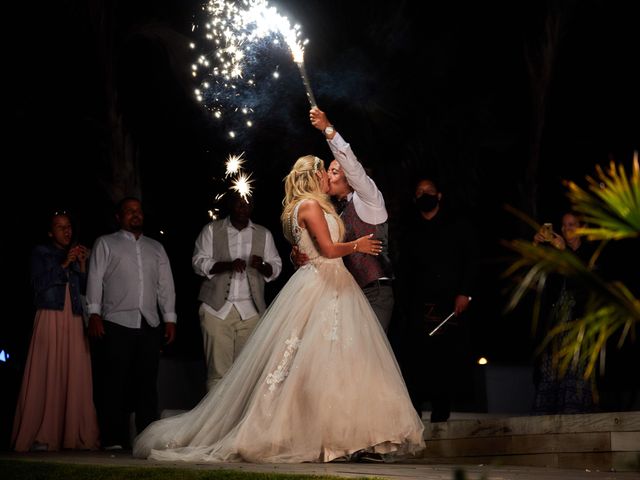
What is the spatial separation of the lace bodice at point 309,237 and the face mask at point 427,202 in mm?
1478

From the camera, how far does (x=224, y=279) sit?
399 inches

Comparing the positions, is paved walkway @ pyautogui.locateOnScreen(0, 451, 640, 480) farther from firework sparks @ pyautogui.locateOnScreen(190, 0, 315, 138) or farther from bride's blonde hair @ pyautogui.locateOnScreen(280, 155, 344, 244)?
firework sparks @ pyautogui.locateOnScreen(190, 0, 315, 138)

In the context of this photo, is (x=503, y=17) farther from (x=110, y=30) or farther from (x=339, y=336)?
(x=339, y=336)

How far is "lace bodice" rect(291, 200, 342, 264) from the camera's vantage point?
26.0ft

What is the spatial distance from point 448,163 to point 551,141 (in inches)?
50.3

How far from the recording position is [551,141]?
1405cm

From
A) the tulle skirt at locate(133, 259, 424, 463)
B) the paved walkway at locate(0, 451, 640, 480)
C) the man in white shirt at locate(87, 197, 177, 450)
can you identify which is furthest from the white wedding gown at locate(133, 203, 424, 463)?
the man in white shirt at locate(87, 197, 177, 450)

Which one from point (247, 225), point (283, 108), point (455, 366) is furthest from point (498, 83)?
point (455, 366)

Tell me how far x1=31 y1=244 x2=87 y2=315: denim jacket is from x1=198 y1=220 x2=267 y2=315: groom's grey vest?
1.14 m

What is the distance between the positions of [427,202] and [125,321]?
8.88 ft

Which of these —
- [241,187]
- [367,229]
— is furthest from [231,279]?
[367,229]

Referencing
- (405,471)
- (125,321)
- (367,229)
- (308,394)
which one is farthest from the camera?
(125,321)

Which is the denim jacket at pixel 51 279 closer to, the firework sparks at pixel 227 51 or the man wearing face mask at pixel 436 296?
the firework sparks at pixel 227 51

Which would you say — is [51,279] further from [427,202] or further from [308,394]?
[308,394]
